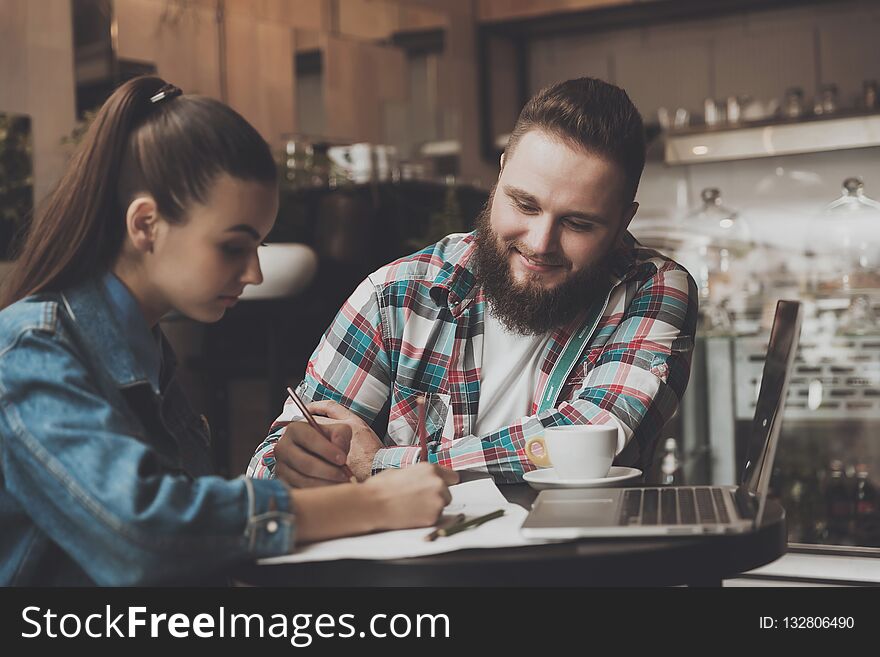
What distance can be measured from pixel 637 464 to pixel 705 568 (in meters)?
0.60

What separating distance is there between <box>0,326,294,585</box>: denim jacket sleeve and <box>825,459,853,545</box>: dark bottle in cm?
220

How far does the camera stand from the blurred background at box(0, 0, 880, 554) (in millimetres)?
2939

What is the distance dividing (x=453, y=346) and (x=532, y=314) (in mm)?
148

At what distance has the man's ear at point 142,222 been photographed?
1.06 metres

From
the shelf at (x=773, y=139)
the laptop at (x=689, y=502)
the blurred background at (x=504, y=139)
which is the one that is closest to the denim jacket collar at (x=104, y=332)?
the laptop at (x=689, y=502)

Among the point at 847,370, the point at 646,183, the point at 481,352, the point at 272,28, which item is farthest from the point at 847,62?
the point at 481,352

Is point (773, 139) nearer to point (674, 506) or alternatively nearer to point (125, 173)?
point (674, 506)

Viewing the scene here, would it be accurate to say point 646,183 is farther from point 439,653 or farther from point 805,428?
point 439,653

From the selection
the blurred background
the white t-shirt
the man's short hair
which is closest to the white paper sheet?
the white t-shirt

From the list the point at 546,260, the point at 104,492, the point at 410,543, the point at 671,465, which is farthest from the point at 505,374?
the point at 671,465

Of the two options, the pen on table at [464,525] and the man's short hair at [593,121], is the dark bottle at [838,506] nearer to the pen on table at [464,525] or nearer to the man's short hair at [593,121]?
the man's short hair at [593,121]

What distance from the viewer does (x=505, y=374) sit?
1744mm

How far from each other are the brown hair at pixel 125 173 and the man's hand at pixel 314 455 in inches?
13.0

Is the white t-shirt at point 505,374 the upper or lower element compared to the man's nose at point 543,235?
lower
